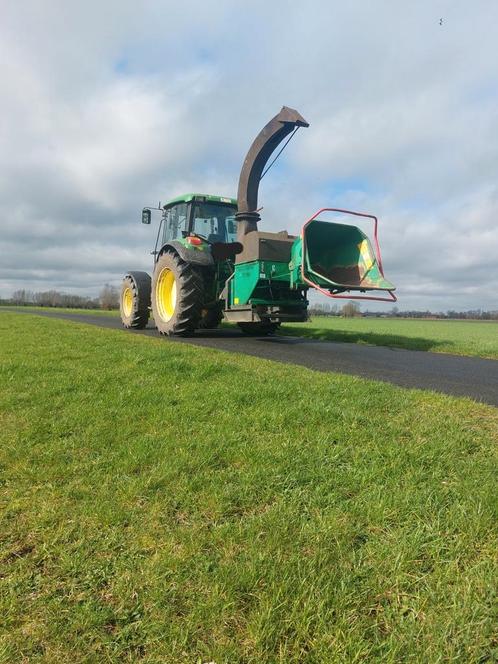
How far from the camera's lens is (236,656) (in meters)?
1.44

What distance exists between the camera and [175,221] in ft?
35.1

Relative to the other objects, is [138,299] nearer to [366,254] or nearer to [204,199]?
[204,199]

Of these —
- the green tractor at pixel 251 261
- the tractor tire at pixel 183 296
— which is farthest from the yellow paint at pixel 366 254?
the tractor tire at pixel 183 296

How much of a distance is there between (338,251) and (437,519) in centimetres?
659

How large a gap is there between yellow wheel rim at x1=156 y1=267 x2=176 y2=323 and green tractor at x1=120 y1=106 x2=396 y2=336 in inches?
0.9

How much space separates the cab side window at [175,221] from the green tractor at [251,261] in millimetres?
23

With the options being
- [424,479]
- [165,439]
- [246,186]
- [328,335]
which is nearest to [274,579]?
[424,479]

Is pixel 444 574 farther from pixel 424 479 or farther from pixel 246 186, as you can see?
pixel 246 186

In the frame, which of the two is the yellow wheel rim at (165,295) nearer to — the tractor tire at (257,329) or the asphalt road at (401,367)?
the tractor tire at (257,329)

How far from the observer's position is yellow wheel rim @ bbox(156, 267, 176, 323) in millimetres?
10308

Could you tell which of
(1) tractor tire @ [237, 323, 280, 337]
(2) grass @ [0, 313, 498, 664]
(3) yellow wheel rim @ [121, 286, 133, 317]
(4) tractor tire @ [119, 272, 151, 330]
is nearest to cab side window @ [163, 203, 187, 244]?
(4) tractor tire @ [119, 272, 151, 330]

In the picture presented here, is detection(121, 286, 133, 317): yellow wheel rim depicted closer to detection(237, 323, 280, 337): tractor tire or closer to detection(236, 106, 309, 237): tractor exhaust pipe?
detection(237, 323, 280, 337): tractor tire

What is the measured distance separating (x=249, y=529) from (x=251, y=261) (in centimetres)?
645

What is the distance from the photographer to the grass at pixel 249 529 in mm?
1508
